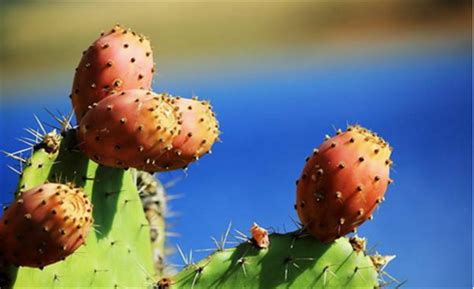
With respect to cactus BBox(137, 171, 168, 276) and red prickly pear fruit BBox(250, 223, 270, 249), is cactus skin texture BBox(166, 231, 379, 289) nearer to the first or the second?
red prickly pear fruit BBox(250, 223, 270, 249)

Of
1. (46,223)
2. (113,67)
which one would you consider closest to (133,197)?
(113,67)

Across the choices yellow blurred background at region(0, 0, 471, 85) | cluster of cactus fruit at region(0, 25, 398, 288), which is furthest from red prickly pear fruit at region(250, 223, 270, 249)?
yellow blurred background at region(0, 0, 471, 85)

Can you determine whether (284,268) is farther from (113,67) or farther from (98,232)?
(113,67)

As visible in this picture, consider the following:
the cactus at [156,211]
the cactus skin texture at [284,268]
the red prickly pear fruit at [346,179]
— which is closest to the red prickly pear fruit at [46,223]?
the cactus skin texture at [284,268]

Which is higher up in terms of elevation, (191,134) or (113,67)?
(113,67)

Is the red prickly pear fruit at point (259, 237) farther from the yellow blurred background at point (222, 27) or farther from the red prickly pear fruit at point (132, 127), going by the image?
the yellow blurred background at point (222, 27)

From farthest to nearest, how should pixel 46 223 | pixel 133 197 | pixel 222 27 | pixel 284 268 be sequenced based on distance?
pixel 222 27
pixel 133 197
pixel 284 268
pixel 46 223
